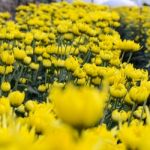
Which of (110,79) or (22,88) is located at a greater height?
(110,79)

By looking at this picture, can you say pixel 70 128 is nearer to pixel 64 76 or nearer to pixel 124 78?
pixel 124 78

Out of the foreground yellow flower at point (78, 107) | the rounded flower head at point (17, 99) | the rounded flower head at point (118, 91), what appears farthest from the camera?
the rounded flower head at point (118, 91)

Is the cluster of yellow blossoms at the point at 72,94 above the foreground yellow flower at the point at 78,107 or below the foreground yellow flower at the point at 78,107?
below

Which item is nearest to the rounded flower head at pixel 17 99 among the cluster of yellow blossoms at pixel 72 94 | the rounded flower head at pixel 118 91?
the cluster of yellow blossoms at pixel 72 94

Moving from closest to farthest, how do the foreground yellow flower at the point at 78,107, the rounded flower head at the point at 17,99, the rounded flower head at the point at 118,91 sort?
the foreground yellow flower at the point at 78,107, the rounded flower head at the point at 17,99, the rounded flower head at the point at 118,91

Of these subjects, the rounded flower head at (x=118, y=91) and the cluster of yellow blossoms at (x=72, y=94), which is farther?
the rounded flower head at (x=118, y=91)

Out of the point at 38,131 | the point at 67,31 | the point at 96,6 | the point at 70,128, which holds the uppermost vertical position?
the point at 70,128

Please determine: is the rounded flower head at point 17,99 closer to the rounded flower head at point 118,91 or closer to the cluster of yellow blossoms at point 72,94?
the cluster of yellow blossoms at point 72,94

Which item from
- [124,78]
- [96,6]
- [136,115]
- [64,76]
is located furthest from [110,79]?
[96,6]

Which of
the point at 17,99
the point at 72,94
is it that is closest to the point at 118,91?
the point at 17,99
